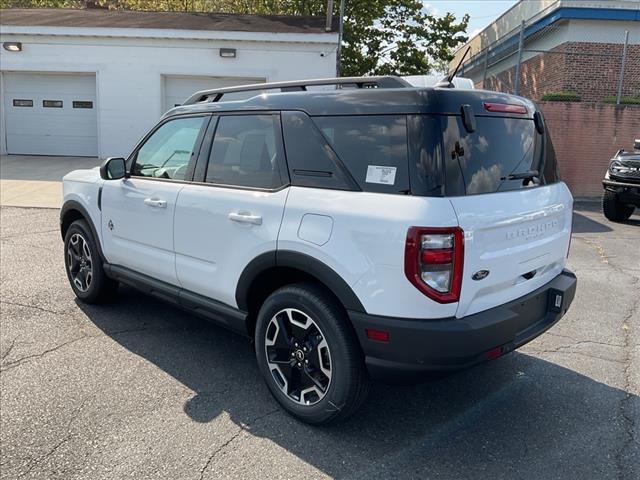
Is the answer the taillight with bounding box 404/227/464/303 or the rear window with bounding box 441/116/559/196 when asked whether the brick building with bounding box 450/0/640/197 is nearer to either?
the rear window with bounding box 441/116/559/196

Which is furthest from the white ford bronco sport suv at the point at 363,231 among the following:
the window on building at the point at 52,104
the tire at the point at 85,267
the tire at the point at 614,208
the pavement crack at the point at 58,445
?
the window on building at the point at 52,104

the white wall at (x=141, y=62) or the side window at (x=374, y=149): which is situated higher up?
the white wall at (x=141, y=62)

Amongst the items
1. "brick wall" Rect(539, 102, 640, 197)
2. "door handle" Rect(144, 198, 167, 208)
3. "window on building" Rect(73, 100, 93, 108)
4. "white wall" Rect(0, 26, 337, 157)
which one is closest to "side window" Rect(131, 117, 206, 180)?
"door handle" Rect(144, 198, 167, 208)

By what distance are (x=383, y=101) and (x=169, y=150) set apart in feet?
6.48

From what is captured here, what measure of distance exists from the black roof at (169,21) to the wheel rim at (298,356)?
1325 centimetres

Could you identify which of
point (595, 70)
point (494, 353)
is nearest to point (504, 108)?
point (494, 353)

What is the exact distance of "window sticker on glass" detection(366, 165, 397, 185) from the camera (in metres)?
2.70

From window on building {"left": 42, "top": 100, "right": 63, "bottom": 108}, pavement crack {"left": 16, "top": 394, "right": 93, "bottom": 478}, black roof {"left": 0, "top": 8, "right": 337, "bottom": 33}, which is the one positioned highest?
black roof {"left": 0, "top": 8, "right": 337, "bottom": 33}

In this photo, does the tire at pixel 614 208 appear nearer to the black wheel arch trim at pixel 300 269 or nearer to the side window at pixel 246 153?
the side window at pixel 246 153

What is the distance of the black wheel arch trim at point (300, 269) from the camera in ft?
9.03

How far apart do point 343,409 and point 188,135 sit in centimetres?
225

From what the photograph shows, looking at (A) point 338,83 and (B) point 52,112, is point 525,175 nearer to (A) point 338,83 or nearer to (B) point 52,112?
(A) point 338,83

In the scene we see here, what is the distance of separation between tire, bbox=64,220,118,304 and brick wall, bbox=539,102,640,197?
38.5 ft

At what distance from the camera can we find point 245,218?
3227 mm
